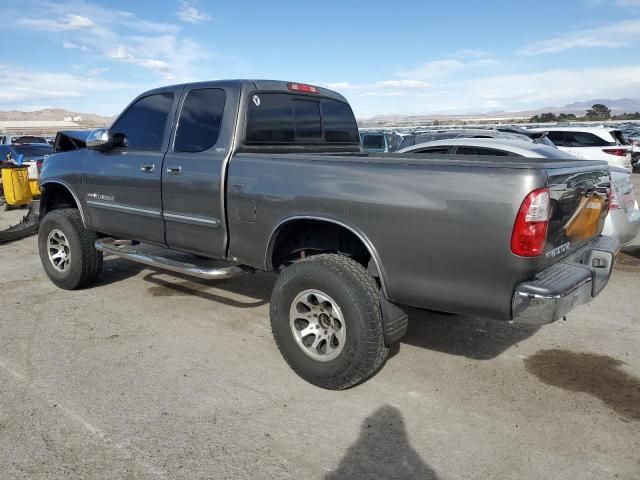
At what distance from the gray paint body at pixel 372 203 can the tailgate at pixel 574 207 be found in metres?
0.02

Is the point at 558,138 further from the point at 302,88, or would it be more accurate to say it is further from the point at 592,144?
the point at 302,88

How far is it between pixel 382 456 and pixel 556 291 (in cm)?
126

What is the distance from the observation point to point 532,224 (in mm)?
2691

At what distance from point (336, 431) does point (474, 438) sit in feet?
2.55

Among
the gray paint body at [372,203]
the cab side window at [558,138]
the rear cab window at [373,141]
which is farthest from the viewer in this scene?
the rear cab window at [373,141]

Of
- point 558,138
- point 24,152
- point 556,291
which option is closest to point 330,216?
point 556,291

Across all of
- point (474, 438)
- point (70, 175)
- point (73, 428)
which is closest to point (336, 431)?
point (474, 438)

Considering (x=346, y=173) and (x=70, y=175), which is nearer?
(x=346, y=173)

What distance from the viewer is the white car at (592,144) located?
42.3ft

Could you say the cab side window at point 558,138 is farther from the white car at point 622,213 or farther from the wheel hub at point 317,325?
the wheel hub at point 317,325

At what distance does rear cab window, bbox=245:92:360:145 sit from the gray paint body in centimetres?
9

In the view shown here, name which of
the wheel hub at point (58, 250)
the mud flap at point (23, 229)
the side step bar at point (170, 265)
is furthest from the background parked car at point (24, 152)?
the side step bar at point (170, 265)

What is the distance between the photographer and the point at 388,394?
346 cm

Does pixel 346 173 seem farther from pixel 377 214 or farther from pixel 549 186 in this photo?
pixel 549 186
